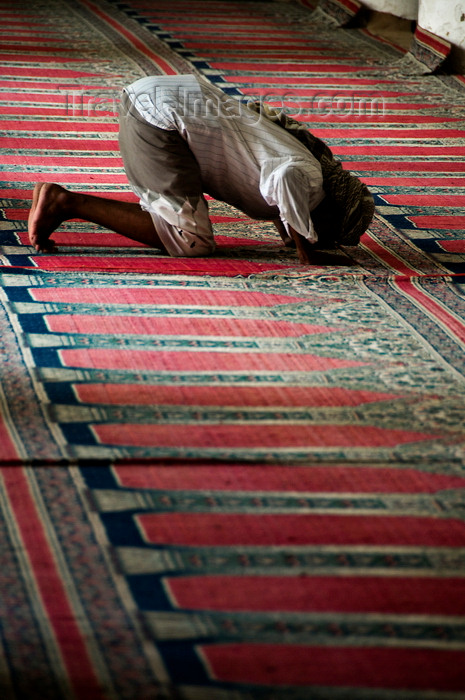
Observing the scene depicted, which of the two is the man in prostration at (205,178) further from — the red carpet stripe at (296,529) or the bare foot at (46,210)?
the red carpet stripe at (296,529)

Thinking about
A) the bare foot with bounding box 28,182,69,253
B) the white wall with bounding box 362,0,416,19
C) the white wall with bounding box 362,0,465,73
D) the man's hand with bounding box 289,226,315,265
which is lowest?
the bare foot with bounding box 28,182,69,253

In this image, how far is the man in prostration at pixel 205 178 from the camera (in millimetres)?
3061

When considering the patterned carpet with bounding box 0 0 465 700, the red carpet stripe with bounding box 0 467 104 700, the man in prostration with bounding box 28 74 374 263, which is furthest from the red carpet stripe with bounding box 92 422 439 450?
the man in prostration with bounding box 28 74 374 263

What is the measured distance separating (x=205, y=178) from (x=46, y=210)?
0.54 m

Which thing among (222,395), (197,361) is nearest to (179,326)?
(197,361)

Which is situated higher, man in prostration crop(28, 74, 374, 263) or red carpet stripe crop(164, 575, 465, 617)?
man in prostration crop(28, 74, 374, 263)

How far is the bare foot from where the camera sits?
3180mm

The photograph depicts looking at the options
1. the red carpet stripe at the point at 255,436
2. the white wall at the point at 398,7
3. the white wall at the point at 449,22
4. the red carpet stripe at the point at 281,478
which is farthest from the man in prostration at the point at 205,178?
the white wall at the point at 398,7

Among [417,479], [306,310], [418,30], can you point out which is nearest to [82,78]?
[418,30]

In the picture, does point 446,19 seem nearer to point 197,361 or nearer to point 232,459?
point 197,361

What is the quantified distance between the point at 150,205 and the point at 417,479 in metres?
1.49

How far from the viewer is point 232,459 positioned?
2.14m

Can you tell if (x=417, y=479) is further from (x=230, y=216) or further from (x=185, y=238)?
(x=230, y=216)

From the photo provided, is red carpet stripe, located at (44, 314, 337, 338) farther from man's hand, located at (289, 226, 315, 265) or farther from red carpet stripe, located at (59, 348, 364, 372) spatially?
man's hand, located at (289, 226, 315, 265)
